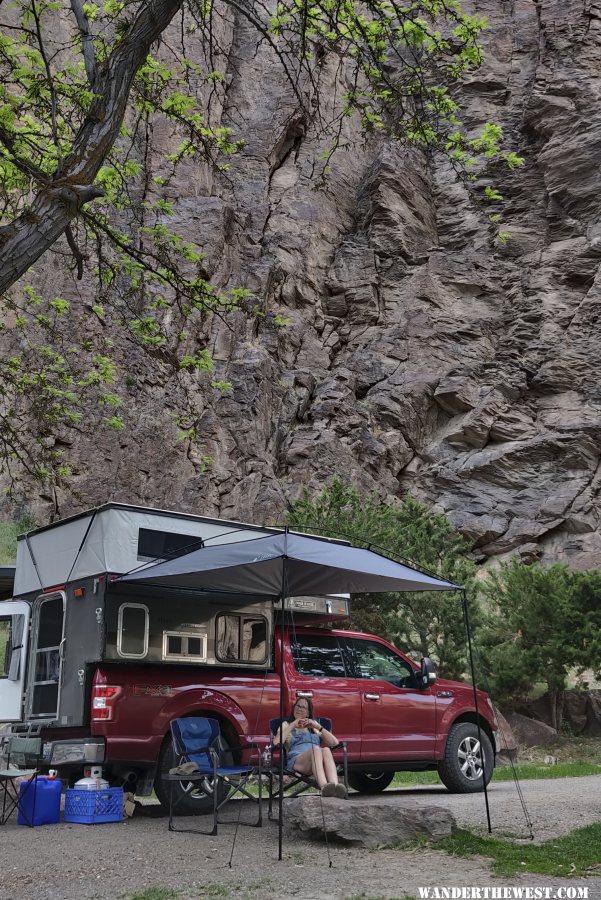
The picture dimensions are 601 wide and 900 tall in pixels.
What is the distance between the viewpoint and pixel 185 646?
345 inches

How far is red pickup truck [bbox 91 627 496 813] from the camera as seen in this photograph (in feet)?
26.7

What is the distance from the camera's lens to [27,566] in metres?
9.85

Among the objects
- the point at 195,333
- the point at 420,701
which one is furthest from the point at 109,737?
the point at 195,333

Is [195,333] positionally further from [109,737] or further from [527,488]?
[109,737]

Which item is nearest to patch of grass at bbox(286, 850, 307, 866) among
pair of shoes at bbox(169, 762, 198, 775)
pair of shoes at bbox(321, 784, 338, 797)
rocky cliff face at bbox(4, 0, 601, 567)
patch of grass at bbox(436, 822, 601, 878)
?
pair of shoes at bbox(321, 784, 338, 797)

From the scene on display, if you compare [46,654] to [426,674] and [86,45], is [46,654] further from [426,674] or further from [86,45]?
[86,45]

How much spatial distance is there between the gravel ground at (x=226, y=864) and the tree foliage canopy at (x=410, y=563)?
28.5ft

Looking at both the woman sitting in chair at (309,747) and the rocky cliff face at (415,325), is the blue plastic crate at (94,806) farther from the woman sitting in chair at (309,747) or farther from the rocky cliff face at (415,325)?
the rocky cliff face at (415,325)

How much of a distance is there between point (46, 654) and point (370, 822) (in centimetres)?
441

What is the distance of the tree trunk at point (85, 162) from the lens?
6.01m

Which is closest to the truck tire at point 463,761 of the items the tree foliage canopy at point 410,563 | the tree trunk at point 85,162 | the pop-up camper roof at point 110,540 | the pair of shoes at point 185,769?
the pop-up camper roof at point 110,540

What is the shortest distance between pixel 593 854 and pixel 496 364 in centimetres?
3485

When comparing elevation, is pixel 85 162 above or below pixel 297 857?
above

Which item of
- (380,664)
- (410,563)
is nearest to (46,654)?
(380,664)
